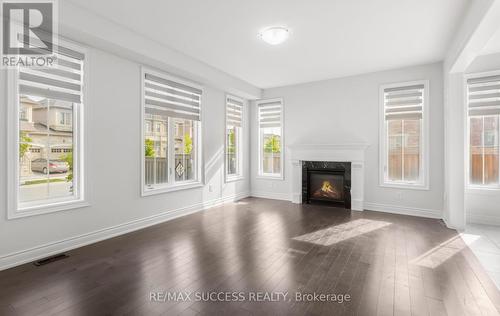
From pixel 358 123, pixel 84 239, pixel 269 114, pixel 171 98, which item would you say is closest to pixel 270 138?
pixel 269 114

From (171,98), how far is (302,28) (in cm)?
255

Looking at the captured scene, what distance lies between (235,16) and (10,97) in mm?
2669

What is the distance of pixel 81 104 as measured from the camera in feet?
11.2

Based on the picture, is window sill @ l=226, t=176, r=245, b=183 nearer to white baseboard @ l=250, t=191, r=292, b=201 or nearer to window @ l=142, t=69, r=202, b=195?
white baseboard @ l=250, t=191, r=292, b=201

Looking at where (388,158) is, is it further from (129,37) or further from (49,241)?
(49,241)

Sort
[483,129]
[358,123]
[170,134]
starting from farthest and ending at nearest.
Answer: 1. [358,123]
2. [170,134]
3. [483,129]

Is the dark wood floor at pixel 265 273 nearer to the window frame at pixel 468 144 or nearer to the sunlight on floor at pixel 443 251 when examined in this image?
the sunlight on floor at pixel 443 251

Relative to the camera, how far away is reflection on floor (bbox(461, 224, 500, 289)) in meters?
2.74

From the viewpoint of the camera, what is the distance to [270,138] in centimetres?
686

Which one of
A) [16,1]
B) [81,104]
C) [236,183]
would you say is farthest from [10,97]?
[236,183]

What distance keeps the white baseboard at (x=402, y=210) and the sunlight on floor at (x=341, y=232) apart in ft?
2.96

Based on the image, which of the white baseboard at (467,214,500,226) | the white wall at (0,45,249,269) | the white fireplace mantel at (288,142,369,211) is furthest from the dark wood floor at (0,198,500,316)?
the white fireplace mantel at (288,142,369,211)

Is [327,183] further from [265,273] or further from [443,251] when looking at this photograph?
[265,273]

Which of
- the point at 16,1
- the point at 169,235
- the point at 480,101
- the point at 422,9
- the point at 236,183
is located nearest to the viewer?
the point at 16,1
